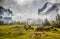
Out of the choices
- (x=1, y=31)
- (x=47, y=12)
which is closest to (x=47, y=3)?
(x=47, y=12)

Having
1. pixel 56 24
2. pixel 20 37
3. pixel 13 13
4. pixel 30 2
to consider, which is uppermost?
pixel 30 2

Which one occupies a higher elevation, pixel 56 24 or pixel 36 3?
pixel 36 3

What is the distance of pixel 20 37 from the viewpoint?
561cm

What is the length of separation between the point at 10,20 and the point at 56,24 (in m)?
1.52

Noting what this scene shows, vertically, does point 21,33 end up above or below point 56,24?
below

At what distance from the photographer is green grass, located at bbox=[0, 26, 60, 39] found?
5605 mm

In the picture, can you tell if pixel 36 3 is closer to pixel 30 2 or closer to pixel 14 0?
pixel 30 2

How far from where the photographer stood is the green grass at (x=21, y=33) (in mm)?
5605

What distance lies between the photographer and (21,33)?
5.72 metres

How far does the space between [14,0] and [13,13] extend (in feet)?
1.53

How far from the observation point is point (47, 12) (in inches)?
229

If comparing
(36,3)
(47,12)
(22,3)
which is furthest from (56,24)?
(22,3)

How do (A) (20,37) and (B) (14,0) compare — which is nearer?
(A) (20,37)

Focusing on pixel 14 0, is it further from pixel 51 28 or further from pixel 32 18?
pixel 51 28
